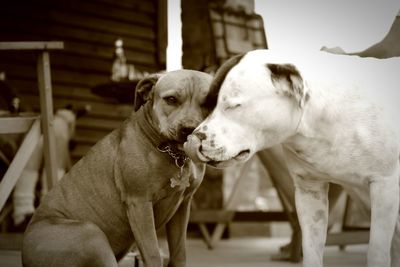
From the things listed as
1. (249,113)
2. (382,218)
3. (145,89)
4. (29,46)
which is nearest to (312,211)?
(382,218)

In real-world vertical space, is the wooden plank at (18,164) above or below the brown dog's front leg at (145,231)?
above

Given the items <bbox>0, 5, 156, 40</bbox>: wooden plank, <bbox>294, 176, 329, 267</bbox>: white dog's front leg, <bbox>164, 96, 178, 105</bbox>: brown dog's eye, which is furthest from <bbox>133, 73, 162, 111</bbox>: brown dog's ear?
<bbox>0, 5, 156, 40</bbox>: wooden plank

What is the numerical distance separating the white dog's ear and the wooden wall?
4250 mm

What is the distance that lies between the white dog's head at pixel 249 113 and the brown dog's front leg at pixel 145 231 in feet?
1.65

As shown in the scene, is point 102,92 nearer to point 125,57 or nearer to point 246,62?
point 125,57

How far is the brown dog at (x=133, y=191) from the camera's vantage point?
7.55 ft

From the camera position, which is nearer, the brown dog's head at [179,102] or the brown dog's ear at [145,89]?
the brown dog's head at [179,102]

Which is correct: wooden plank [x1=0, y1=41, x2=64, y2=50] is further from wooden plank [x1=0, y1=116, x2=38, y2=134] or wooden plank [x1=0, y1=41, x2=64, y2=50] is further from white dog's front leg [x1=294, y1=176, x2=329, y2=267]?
white dog's front leg [x1=294, y1=176, x2=329, y2=267]

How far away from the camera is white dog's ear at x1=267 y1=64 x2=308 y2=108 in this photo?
190 centimetres

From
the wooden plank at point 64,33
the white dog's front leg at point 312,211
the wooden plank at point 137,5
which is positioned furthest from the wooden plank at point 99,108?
the white dog's front leg at point 312,211

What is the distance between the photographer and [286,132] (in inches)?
76.6

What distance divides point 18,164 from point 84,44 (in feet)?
13.1

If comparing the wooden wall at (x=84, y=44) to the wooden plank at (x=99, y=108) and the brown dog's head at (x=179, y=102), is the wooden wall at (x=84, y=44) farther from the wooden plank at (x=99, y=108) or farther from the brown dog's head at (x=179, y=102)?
the brown dog's head at (x=179, y=102)

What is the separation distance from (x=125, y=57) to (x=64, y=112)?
6.24 ft
